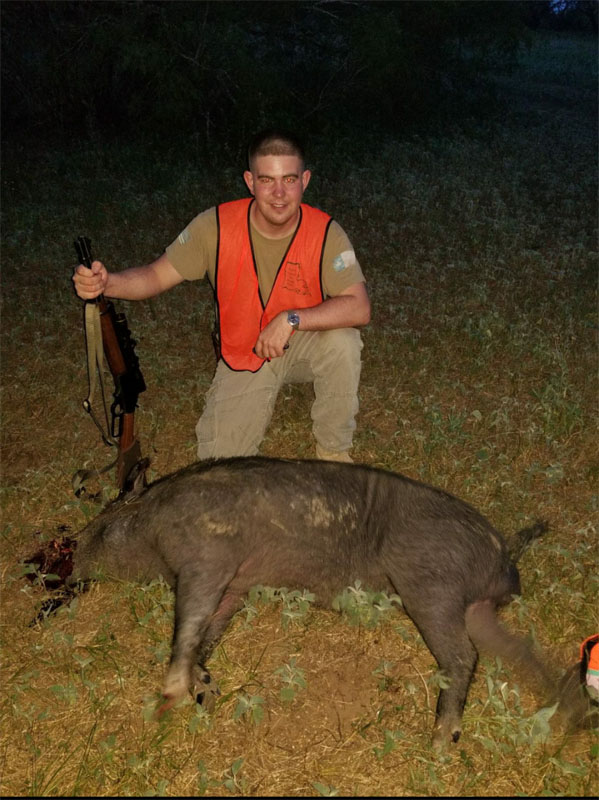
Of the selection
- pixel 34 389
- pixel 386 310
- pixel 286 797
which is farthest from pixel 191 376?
pixel 286 797

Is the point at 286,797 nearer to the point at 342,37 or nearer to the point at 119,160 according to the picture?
the point at 119,160

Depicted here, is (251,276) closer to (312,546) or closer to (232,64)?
(312,546)

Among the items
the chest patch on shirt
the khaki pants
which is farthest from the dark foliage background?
the khaki pants

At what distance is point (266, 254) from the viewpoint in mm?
4703

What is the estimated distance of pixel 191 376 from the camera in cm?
614

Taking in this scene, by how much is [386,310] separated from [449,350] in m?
1.01

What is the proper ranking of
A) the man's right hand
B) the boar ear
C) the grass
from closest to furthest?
the grass < the boar ear < the man's right hand

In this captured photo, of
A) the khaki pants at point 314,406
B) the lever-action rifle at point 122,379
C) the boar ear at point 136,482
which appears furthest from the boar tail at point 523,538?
the lever-action rifle at point 122,379

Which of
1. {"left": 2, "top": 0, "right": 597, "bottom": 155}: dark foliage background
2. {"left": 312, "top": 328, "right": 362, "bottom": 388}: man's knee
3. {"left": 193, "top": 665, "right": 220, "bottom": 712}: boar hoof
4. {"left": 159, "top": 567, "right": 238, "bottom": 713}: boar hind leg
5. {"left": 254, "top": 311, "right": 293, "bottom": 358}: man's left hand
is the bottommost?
{"left": 193, "top": 665, "right": 220, "bottom": 712}: boar hoof

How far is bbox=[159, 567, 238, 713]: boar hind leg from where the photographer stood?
3.16 meters

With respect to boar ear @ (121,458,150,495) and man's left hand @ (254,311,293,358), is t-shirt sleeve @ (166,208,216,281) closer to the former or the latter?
man's left hand @ (254,311,293,358)

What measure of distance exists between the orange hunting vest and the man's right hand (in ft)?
2.47

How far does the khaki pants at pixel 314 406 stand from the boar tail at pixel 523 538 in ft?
4.04

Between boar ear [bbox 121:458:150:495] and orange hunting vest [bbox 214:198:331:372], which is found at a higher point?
orange hunting vest [bbox 214:198:331:372]
